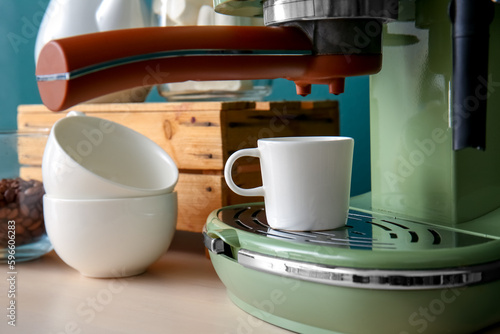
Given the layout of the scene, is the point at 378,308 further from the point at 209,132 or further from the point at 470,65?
the point at 209,132

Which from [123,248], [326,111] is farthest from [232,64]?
[326,111]

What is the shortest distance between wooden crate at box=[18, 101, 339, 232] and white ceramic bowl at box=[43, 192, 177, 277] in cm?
8

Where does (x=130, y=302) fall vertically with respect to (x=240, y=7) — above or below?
below

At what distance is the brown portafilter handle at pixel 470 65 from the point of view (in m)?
0.34

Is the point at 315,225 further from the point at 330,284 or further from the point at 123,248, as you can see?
the point at 123,248

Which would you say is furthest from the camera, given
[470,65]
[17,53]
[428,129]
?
[17,53]

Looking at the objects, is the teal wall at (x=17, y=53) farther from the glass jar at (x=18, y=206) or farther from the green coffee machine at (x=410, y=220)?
the green coffee machine at (x=410, y=220)

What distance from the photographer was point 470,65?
0.35 meters

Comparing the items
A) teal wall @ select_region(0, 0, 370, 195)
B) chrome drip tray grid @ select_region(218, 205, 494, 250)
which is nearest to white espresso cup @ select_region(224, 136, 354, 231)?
chrome drip tray grid @ select_region(218, 205, 494, 250)

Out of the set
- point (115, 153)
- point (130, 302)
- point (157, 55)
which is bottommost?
point (130, 302)

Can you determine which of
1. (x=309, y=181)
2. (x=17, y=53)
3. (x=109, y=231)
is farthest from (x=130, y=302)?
(x=17, y=53)

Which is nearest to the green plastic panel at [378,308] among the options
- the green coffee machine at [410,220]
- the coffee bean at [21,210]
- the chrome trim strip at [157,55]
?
the green coffee machine at [410,220]

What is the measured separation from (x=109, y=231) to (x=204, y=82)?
24 cm

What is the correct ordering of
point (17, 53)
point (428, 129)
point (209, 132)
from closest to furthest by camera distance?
point (428, 129), point (209, 132), point (17, 53)
